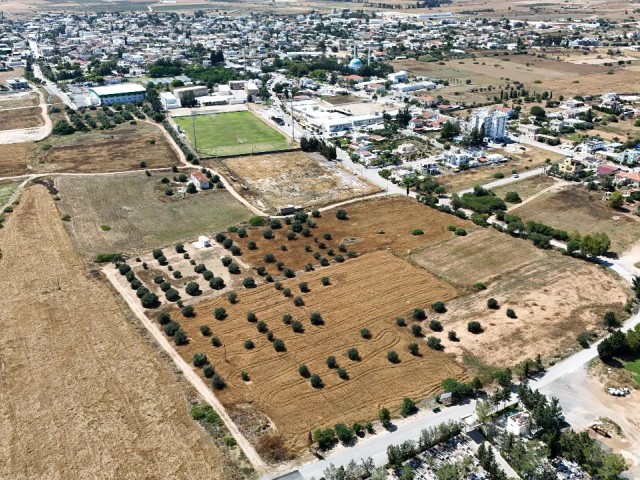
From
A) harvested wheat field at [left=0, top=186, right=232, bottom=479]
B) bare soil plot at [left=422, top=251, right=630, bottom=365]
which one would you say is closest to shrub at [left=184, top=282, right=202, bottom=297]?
harvested wheat field at [left=0, top=186, right=232, bottom=479]

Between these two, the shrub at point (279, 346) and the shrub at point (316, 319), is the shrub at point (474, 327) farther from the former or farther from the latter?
the shrub at point (279, 346)

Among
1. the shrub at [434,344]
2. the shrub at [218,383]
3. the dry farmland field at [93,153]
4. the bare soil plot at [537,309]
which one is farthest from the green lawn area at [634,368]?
the dry farmland field at [93,153]

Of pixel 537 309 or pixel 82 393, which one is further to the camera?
pixel 537 309

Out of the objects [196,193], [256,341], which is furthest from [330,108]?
[256,341]

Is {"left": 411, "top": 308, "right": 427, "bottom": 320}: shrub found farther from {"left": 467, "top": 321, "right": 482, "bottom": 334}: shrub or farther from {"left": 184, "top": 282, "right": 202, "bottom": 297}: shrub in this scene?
{"left": 184, "top": 282, "right": 202, "bottom": 297}: shrub

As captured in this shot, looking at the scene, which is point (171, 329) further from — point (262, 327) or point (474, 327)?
point (474, 327)

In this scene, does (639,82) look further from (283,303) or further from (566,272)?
(283,303)

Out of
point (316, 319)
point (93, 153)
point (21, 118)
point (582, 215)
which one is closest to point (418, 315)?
point (316, 319)
